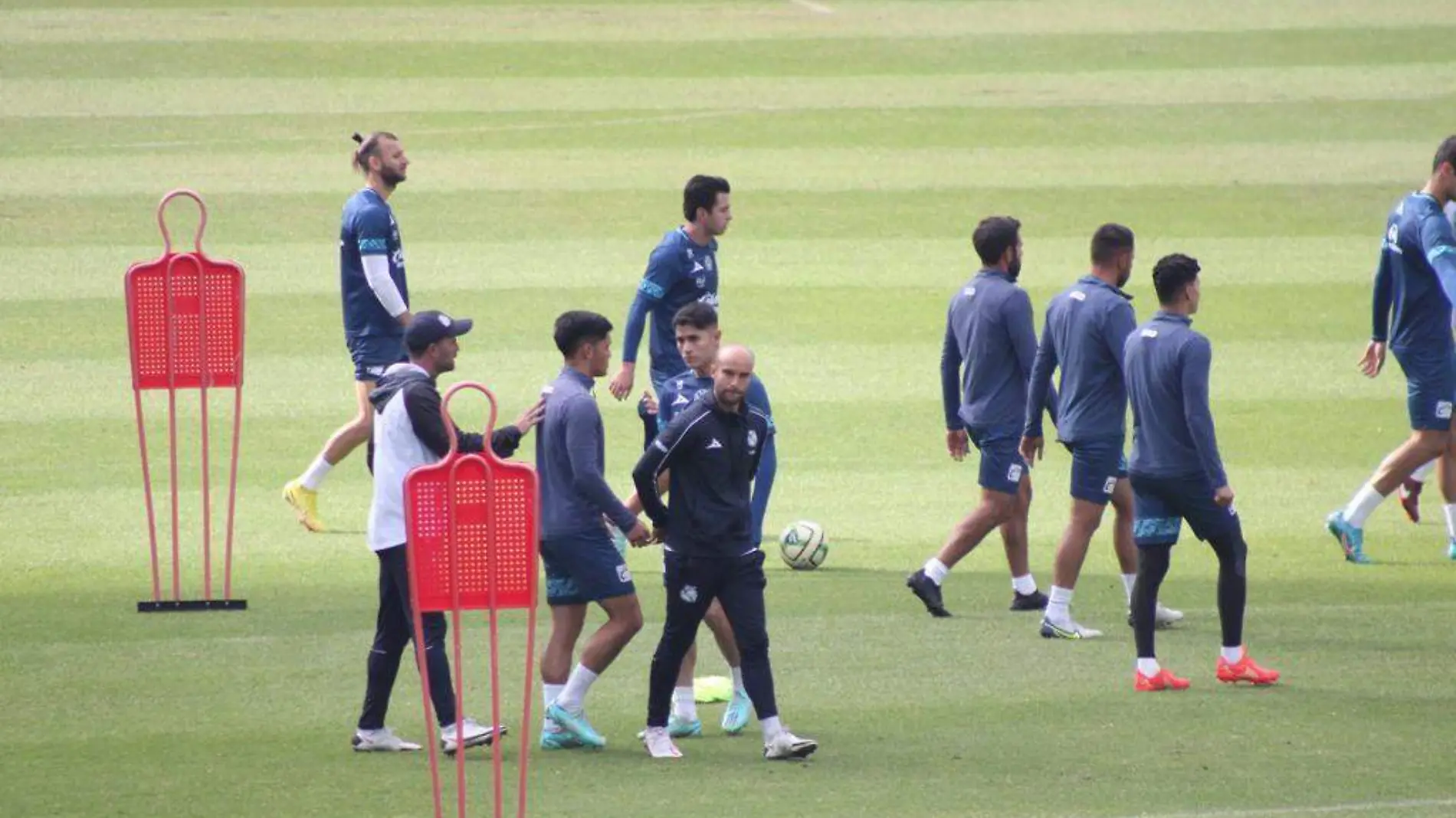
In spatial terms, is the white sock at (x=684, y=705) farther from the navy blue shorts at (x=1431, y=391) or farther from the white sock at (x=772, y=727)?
the navy blue shorts at (x=1431, y=391)

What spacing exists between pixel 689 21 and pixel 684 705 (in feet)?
67.1

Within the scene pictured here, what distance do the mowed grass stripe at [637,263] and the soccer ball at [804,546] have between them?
7.17m

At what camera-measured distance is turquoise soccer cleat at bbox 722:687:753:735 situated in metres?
10.1

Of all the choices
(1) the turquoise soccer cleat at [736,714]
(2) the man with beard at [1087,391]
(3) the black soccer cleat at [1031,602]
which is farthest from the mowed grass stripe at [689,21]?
(1) the turquoise soccer cleat at [736,714]

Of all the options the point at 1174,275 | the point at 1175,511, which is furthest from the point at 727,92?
the point at 1175,511

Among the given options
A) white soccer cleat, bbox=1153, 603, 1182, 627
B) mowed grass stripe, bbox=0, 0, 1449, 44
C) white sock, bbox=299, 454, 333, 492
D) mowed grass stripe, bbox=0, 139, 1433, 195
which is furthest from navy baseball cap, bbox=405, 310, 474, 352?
mowed grass stripe, bbox=0, 0, 1449, 44

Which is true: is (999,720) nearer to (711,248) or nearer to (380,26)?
(711,248)

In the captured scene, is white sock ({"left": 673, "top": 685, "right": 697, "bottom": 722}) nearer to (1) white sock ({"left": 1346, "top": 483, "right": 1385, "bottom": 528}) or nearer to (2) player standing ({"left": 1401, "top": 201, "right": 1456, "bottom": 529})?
(1) white sock ({"left": 1346, "top": 483, "right": 1385, "bottom": 528})

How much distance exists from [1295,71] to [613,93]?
7.99 meters

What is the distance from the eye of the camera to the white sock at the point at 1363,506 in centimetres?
1378

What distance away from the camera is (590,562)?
31.9 feet

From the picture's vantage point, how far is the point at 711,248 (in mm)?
12922

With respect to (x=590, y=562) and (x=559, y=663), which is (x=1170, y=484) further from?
(x=559, y=663)

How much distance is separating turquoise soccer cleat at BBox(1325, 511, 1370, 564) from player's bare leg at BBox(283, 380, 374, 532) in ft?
18.9
